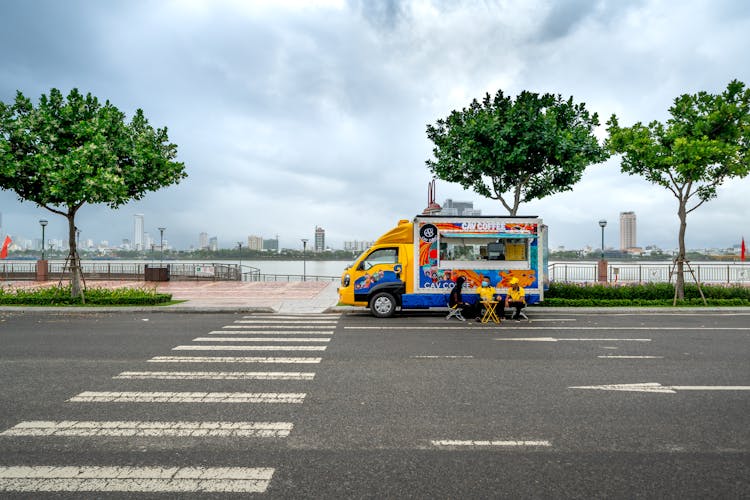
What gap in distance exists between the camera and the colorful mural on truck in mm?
16328

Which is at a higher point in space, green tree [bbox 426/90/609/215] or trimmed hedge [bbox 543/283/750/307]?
green tree [bbox 426/90/609/215]

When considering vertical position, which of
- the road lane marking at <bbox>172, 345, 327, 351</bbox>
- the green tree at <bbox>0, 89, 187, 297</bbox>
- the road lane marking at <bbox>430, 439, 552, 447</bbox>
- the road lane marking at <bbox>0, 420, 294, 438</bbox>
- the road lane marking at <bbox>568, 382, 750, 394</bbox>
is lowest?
the road lane marking at <bbox>568, 382, 750, 394</bbox>

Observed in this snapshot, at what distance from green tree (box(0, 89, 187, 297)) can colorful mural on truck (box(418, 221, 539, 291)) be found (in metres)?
12.1

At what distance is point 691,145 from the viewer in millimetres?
19062

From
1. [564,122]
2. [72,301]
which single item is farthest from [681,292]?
[72,301]

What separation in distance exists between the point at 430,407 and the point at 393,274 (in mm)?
10232

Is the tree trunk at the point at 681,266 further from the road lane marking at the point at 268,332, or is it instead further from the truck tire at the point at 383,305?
Answer: the road lane marking at the point at 268,332

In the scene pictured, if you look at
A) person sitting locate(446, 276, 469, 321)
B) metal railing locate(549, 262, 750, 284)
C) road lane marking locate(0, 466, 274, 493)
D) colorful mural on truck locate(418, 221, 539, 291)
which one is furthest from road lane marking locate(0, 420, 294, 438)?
metal railing locate(549, 262, 750, 284)

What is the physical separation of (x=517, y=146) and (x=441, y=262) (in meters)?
9.96

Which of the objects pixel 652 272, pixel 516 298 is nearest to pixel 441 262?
pixel 516 298

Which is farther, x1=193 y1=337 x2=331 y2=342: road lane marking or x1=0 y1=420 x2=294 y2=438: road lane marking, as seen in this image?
x1=193 y1=337 x2=331 y2=342: road lane marking

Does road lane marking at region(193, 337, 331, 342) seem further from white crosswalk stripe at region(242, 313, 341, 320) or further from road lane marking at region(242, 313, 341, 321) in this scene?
white crosswalk stripe at region(242, 313, 341, 320)


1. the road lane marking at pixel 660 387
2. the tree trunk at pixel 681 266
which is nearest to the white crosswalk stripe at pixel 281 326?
the road lane marking at pixel 660 387

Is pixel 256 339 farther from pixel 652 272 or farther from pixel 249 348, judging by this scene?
pixel 652 272
